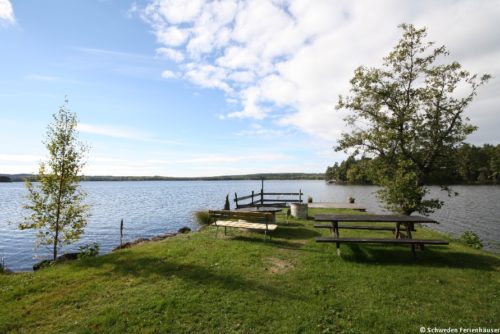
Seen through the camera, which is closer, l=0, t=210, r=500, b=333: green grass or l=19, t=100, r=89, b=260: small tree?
l=0, t=210, r=500, b=333: green grass

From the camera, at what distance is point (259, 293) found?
6168 mm

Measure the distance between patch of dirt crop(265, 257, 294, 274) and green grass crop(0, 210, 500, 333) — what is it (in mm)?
30

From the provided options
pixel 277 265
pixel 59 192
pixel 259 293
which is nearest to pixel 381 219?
pixel 277 265

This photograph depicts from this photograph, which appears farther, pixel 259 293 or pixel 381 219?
pixel 381 219

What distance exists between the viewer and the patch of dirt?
7.62 meters

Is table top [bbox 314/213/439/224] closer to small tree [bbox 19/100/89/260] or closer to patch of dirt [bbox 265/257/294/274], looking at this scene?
patch of dirt [bbox 265/257/294/274]

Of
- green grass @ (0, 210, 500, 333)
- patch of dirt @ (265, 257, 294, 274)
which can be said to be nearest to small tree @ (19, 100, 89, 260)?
green grass @ (0, 210, 500, 333)

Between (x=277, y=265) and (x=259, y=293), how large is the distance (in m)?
2.07

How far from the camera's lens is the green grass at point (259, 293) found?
5.05 m

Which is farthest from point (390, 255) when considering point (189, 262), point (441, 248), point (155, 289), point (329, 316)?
point (155, 289)

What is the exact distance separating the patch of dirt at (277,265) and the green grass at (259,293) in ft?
0.10

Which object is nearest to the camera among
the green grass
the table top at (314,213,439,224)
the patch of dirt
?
the green grass

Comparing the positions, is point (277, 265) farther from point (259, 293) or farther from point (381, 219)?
point (381, 219)

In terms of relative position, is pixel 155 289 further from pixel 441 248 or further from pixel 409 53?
pixel 409 53
